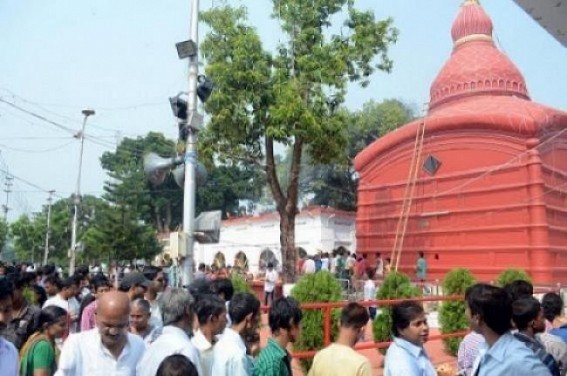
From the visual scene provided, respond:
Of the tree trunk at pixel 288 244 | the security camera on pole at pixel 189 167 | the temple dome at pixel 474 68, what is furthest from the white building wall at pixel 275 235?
the security camera on pole at pixel 189 167

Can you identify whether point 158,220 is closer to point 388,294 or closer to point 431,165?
point 431,165

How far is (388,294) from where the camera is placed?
9.61 metres

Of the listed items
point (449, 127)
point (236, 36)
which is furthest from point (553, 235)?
point (236, 36)

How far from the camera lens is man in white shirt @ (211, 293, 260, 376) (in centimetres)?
312

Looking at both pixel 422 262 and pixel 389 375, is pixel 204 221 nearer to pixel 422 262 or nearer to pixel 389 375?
pixel 389 375

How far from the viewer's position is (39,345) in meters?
3.49

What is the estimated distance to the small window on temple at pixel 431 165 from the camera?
1914cm

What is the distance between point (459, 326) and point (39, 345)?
752 cm

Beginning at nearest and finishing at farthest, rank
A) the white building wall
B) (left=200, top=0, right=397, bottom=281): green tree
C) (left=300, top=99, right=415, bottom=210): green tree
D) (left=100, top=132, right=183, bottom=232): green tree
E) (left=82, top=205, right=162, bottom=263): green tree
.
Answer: (left=200, top=0, right=397, bottom=281): green tree < the white building wall < (left=82, top=205, right=162, bottom=263): green tree < (left=300, top=99, right=415, bottom=210): green tree < (left=100, top=132, right=183, bottom=232): green tree

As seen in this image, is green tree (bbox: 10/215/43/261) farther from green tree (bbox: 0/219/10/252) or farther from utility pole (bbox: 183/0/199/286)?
utility pole (bbox: 183/0/199/286)

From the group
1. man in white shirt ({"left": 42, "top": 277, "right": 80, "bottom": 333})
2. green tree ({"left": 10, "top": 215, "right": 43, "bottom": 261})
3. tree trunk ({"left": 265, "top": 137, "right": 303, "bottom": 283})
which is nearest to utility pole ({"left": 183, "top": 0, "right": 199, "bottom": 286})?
man in white shirt ({"left": 42, "top": 277, "right": 80, "bottom": 333})

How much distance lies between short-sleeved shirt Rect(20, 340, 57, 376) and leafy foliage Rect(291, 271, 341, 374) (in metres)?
4.45

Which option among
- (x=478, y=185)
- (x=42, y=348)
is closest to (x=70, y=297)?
(x=42, y=348)

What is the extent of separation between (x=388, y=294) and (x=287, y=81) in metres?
7.38
